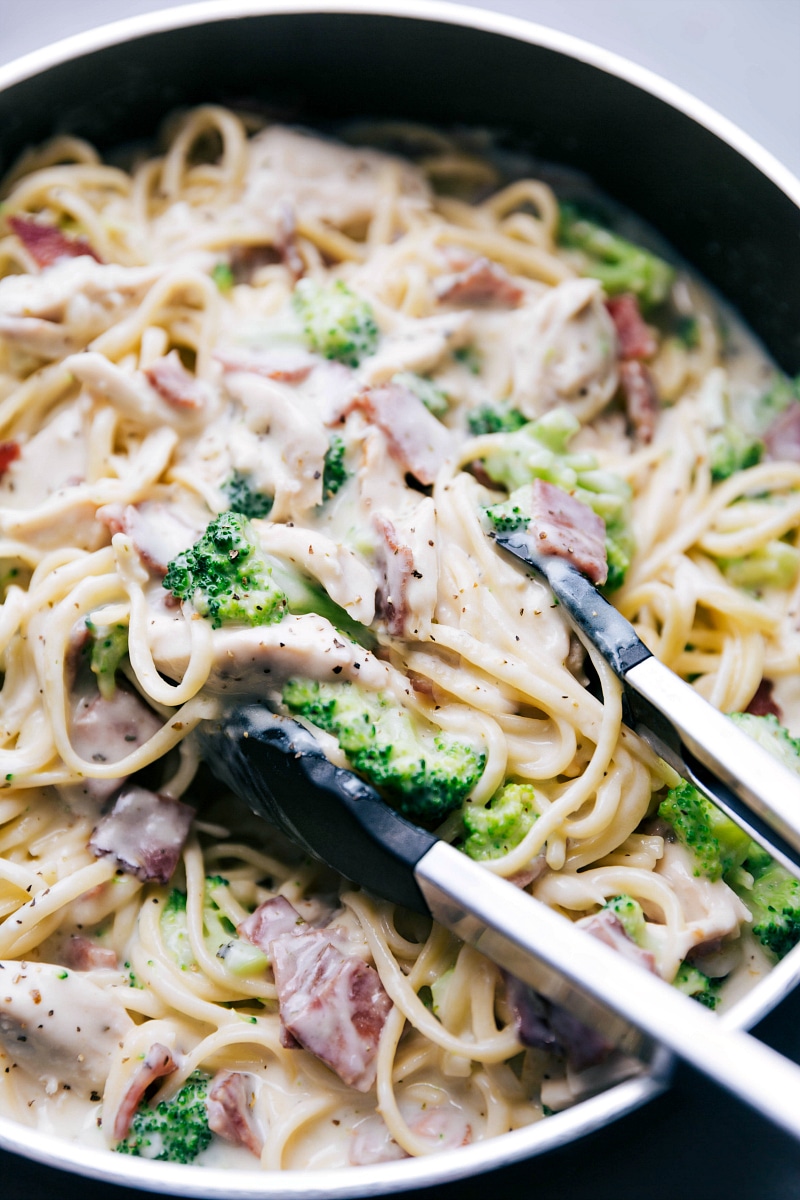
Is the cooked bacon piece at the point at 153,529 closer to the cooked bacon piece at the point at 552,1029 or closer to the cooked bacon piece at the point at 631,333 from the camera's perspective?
the cooked bacon piece at the point at 552,1029

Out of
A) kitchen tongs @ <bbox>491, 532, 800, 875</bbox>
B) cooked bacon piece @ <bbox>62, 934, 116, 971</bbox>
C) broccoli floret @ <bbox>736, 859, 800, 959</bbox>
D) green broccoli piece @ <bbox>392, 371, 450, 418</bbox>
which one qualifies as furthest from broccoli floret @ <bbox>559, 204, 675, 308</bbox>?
cooked bacon piece @ <bbox>62, 934, 116, 971</bbox>

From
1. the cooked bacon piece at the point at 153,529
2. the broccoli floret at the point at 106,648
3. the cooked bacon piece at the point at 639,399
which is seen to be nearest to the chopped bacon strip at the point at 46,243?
the cooked bacon piece at the point at 153,529

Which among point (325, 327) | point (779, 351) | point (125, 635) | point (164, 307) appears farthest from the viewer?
point (779, 351)

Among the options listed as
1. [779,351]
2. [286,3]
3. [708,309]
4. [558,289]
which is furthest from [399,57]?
[779,351]

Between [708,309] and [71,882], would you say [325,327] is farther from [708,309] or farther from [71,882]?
[71,882]

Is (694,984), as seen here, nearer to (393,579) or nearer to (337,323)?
(393,579)

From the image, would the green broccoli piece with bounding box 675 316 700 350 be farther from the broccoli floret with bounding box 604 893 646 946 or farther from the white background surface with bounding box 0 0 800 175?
the broccoli floret with bounding box 604 893 646 946
